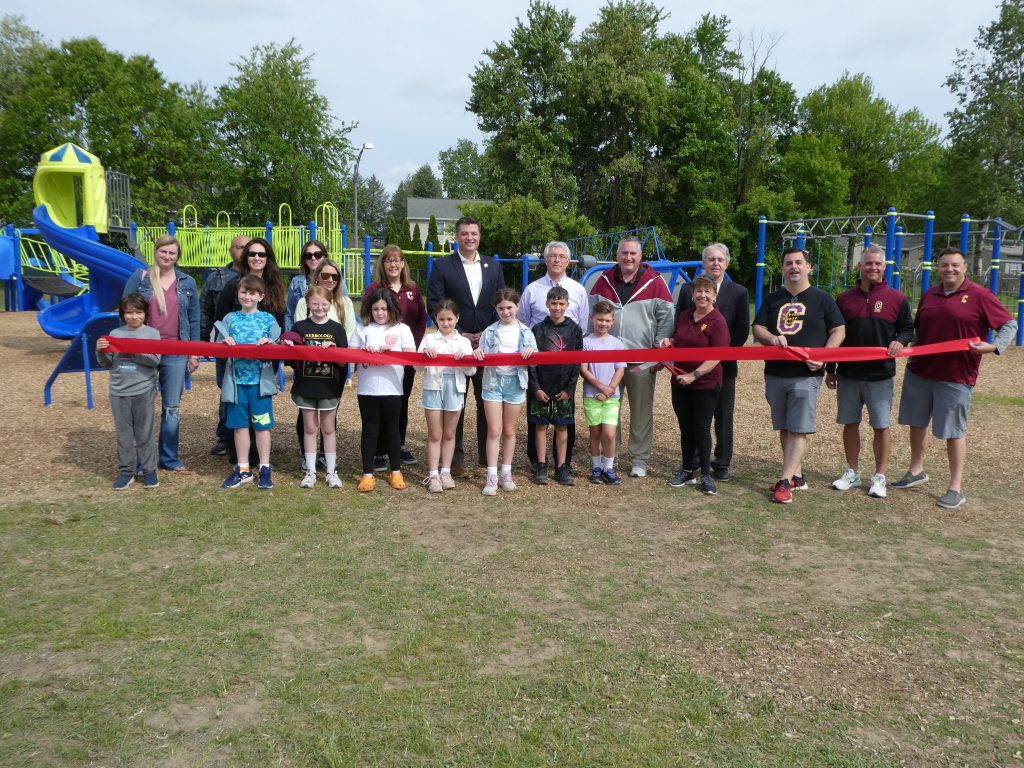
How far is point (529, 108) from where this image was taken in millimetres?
38406

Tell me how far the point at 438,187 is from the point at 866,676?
4665 inches

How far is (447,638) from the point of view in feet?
12.5

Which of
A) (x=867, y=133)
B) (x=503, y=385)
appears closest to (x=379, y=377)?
(x=503, y=385)

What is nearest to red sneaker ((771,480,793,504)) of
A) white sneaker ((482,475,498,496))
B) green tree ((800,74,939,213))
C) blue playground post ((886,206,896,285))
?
white sneaker ((482,475,498,496))

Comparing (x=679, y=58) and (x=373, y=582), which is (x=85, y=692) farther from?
(x=679, y=58)

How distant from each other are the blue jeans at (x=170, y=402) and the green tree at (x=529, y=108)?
104 ft

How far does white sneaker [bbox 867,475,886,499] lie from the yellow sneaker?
12.3ft

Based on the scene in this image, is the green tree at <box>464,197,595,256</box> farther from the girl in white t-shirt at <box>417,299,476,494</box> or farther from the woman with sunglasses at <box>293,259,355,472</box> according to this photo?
the girl in white t-shirt at <box>417,299,476,494</box>

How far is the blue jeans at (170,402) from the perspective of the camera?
6570 millimetres

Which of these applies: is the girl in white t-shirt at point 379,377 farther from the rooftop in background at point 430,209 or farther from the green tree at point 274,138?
the rooftop in background at point 430,209

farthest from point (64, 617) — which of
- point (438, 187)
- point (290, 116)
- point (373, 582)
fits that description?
point (438, 187)

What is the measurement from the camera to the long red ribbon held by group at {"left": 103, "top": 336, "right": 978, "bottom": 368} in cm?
607

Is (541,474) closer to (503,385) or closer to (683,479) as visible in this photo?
(503,385)

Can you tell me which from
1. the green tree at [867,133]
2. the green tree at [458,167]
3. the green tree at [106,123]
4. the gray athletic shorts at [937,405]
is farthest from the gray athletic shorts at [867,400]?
the green tree at [458,167]
